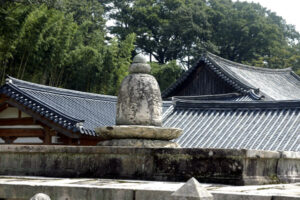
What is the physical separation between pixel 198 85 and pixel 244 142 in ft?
41.0

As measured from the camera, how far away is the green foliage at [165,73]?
41312 millimetres

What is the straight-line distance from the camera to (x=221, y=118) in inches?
639

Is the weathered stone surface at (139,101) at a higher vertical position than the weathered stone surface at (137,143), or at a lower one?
higher

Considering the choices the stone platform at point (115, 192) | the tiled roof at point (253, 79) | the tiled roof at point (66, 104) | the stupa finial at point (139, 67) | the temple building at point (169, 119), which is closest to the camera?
the stone platform at point (115, 192)

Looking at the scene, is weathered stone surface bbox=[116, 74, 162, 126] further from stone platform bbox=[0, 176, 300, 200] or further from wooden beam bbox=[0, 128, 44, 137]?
wooden beam bbox=[0, 128, 44, 137]

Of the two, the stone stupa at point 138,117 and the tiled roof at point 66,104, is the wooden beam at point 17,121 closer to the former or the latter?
the tiled roof at point 66,104

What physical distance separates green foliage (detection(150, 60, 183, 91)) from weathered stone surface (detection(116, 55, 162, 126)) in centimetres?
3354

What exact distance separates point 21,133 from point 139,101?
960 centimetres

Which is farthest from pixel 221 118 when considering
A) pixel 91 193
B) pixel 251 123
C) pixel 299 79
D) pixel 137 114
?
pixel 299 79

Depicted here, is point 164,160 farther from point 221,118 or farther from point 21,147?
point 221,118

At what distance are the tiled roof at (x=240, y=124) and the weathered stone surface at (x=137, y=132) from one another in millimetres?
7288

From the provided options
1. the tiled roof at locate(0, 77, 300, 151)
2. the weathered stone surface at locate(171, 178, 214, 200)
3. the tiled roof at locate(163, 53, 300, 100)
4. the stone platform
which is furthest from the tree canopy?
the weathered stone surface at locate(171, 178, 214, 200)

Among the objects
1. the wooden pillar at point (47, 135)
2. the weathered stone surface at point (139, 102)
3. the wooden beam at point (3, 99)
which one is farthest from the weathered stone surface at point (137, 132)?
the wooden beam at point (3, 99)

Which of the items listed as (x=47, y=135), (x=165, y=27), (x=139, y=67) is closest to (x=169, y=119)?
(x=47, y=135)
